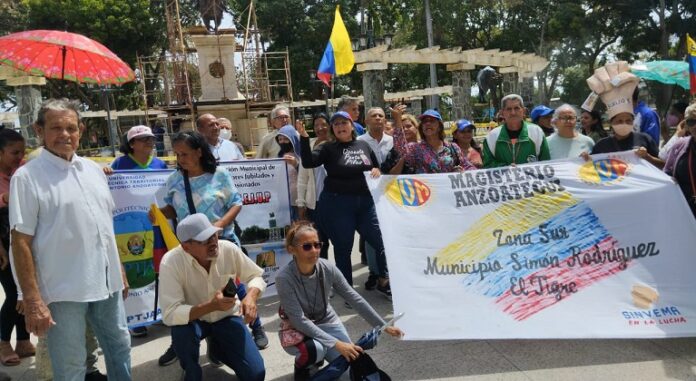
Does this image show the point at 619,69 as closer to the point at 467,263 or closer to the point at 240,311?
the point at 467,263

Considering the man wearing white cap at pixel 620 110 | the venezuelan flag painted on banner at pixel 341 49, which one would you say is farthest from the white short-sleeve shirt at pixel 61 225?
the venezuelan flag painted on banner at pixel 341 49

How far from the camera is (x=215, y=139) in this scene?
5.10 metres

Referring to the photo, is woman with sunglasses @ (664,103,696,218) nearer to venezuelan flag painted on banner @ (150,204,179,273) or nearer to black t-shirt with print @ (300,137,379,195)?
black t-shirt with print @ (300,137,379,195)

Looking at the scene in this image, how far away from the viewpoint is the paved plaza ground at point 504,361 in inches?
130

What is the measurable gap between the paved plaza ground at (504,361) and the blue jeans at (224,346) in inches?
14.8

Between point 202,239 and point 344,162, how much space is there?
1795 millimetres

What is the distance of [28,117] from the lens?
15680 mm

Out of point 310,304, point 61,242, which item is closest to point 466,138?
point 310,304

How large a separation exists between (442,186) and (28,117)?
15508 mm

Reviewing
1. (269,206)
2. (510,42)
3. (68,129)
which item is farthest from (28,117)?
(510,42)

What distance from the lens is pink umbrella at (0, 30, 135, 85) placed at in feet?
13.2

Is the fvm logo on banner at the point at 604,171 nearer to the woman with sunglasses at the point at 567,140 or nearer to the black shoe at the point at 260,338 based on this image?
the woman with sunglasses at the point at 567,140

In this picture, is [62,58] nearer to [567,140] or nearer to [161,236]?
[161,236]

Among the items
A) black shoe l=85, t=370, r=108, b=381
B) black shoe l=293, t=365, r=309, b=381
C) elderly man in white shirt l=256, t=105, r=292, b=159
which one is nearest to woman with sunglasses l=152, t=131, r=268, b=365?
black shoe l=85, t=370, r=108, b=381
